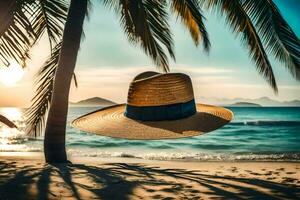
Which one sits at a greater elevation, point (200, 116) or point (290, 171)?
point (200, 116)

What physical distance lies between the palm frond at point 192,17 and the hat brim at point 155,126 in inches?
138

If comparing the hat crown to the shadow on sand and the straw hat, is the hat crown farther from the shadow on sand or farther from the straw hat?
the shadow on sand

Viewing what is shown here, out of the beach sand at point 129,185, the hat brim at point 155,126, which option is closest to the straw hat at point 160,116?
the hat brim at point 155,126

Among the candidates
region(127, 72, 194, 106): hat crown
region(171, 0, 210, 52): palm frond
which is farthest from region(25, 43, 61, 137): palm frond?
region(127, 72, 194, 106): hat crown

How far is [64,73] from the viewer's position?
21.1 ft

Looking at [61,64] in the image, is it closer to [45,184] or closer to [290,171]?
[45,184]

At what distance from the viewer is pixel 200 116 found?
2.94 m

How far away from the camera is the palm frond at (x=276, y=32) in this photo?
484cm

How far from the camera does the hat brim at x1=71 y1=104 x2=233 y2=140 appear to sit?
257 cm

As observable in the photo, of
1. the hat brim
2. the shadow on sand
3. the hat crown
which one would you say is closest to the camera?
the hat brim

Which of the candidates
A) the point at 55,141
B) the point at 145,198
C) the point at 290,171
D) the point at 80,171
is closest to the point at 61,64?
the point at 55,141

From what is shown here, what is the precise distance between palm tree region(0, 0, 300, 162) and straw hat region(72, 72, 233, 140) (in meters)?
2.44

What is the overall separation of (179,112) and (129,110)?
0.45m

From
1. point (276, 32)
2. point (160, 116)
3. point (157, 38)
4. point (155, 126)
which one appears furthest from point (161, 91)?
point (157, 38)
